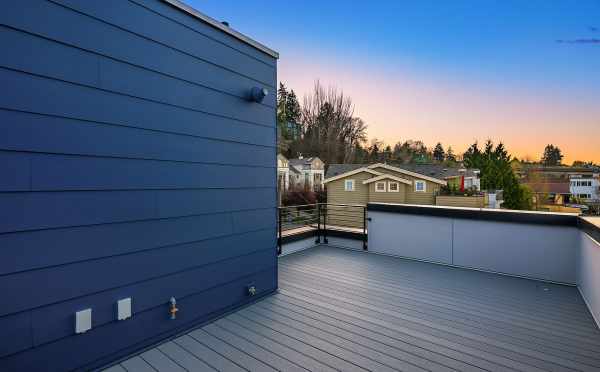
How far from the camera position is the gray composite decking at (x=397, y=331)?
1897 mm

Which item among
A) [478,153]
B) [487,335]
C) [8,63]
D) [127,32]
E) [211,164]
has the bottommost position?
[487,335]

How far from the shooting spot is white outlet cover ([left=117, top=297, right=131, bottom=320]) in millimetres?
1861

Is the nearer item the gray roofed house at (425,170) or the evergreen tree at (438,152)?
the gray roofed house at (425,170)

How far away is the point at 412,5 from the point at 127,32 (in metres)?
6.99

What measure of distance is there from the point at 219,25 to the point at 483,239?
3983mm

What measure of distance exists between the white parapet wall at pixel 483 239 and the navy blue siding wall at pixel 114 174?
2.75 meters

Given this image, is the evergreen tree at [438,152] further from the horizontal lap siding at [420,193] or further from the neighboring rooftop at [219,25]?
the neighboring rooftop at [219,25]

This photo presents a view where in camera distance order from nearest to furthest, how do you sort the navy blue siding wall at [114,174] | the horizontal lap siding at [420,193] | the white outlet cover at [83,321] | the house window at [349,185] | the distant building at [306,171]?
the navy blue siding wall at [114,174] < the white outlet cover at [83,321] < the horizontal lap siding at [420,193] < the house window at [349,185] < the distant building at [306,171]

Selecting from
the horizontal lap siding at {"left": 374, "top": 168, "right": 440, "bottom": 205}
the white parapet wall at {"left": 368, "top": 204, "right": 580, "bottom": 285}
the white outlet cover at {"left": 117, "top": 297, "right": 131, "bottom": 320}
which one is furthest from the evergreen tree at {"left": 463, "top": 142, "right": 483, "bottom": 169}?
the white outlet cover at {"left": 117, "top": 297, "right": 131, "bottom": 320}

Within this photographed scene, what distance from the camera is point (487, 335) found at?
2244 mm

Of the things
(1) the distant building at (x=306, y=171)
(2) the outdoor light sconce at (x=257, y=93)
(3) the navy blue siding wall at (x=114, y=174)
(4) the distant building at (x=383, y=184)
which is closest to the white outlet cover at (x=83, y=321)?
(3) the navy blue siding wall at (x=114, y=174)

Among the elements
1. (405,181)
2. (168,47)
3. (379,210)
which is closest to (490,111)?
(405,181)

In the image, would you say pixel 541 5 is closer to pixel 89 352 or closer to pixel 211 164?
pixel 211 164

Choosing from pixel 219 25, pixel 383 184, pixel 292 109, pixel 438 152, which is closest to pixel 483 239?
pixel 219 25
